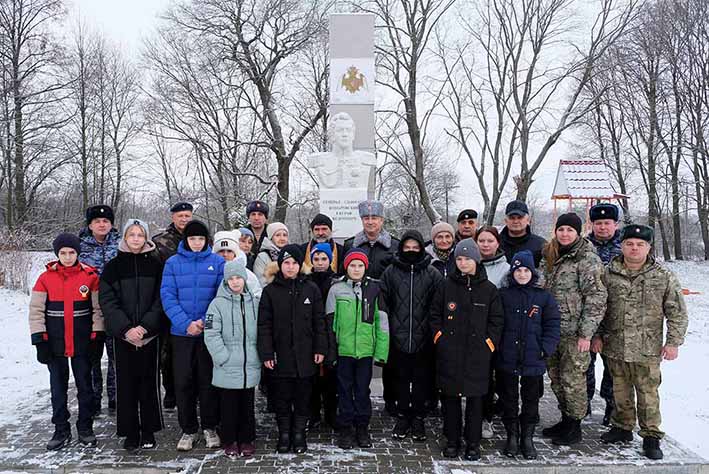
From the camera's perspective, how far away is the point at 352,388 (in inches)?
158

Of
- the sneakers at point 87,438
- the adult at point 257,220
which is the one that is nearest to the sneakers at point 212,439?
the sneakers at point 87,438

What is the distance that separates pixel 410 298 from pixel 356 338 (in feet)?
1.82

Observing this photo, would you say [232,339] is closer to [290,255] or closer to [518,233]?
Answer: [290,255]

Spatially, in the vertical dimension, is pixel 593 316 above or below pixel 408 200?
below

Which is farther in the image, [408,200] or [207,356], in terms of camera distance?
[408,200]

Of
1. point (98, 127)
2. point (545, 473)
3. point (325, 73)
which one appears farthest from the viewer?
point (98, 127)

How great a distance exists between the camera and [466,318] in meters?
3.70

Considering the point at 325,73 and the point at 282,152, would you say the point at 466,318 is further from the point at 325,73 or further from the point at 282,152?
the point at 325,73

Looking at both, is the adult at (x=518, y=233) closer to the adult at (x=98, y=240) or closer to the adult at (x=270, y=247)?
the adult at (x=270, y=247)

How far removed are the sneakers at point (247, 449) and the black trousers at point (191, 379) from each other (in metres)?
0.37

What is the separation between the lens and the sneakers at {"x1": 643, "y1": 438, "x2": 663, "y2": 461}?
12.4 feet

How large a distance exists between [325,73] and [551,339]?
1808cm

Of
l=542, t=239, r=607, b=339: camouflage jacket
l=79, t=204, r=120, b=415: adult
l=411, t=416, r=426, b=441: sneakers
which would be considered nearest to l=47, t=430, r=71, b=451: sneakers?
l=79, t=204, r=120, b=415: adult

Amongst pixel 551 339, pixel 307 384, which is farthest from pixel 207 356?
pixel 551 339
